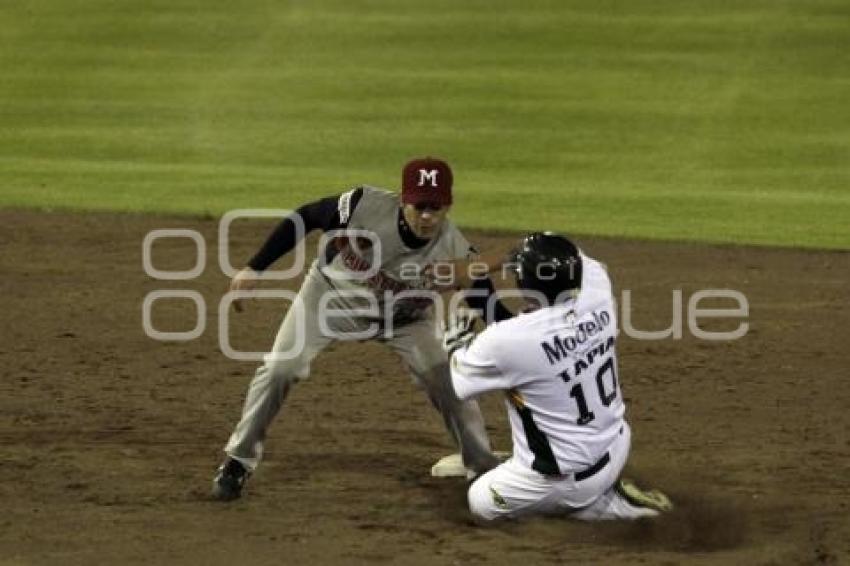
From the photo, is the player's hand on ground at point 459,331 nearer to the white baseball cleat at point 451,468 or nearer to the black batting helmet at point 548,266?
the black batting helmet at point 548,266

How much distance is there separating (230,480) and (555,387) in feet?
6.28

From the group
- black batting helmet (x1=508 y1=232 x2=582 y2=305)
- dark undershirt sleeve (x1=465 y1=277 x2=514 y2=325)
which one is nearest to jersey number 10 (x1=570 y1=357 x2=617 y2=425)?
black batting helmet (x1=508 y1=232 x2=582 y2=305)

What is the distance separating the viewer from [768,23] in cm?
2741

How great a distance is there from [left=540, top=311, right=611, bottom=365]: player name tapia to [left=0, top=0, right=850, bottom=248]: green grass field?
8858 millimetres

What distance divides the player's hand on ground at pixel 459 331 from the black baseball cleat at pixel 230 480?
1.28m

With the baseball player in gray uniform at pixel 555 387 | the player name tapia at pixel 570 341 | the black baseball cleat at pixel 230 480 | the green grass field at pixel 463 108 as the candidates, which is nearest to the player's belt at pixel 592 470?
the baseball player in gray uniform at pixel 555 387

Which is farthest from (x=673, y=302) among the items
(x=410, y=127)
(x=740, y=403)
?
(x=410, y=127)

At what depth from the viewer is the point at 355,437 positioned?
10.3 metres

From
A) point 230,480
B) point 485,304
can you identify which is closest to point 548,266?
point 485,304

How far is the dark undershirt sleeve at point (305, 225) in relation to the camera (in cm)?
896

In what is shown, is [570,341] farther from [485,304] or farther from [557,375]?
[485,304]

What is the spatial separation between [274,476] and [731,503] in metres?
2.55

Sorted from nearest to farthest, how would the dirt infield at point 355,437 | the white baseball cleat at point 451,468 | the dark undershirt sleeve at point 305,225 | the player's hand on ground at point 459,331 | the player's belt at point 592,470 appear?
the dirt infield at point 355,437
the player's belt at point 592,470
the player's hand on ground at point 459,331
the dark undershirt sleeve at point 305,225
the white baseball cleat at point 451,468

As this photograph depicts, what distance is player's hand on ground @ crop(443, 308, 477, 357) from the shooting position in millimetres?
8562
